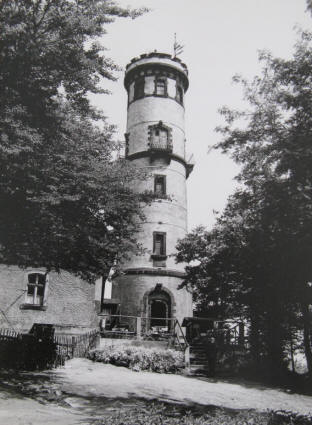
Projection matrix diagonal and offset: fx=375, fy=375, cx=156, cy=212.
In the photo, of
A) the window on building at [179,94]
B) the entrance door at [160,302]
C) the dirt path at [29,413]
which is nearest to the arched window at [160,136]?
the window on building at [179,94]

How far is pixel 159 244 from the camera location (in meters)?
25.2

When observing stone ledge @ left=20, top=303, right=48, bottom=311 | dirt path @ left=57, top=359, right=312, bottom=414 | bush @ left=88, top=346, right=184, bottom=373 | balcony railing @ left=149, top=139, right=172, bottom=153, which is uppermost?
balcony railing @ left=149, top=139, right=172, bottom=153

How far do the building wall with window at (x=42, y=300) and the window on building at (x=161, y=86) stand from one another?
608 inches

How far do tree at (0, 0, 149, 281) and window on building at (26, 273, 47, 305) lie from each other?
1178cm

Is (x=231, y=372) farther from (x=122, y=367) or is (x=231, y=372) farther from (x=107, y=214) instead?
(x=107, y=214)

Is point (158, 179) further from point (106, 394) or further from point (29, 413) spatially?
point (29, 413)

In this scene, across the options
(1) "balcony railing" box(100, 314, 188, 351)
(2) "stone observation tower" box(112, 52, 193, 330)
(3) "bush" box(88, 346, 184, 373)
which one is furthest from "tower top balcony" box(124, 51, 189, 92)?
(3) "bush" box(88, 346, 184, 373)

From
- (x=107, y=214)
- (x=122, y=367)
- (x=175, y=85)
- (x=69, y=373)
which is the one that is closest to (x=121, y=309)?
(x=122, y=367)

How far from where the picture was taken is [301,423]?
641 cm

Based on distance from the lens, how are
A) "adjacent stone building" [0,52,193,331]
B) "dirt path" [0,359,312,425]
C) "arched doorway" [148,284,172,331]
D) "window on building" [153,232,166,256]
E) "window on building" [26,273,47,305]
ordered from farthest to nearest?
"window on building" [153,232,166,256], "arched doorway" [148,284,172,331], "window on building" [26,273,47,305], "adjacent stone building" [0,52,193,331], "dirt path" [0,359,312,425]

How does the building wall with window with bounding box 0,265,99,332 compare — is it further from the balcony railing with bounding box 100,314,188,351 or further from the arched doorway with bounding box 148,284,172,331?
the arched doorway with bounding box 148,284,172,331

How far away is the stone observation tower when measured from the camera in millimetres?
24250

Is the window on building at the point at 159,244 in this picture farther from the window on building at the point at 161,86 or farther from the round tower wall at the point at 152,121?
the window on building at the point at 161,86

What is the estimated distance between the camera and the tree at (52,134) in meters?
7.96
